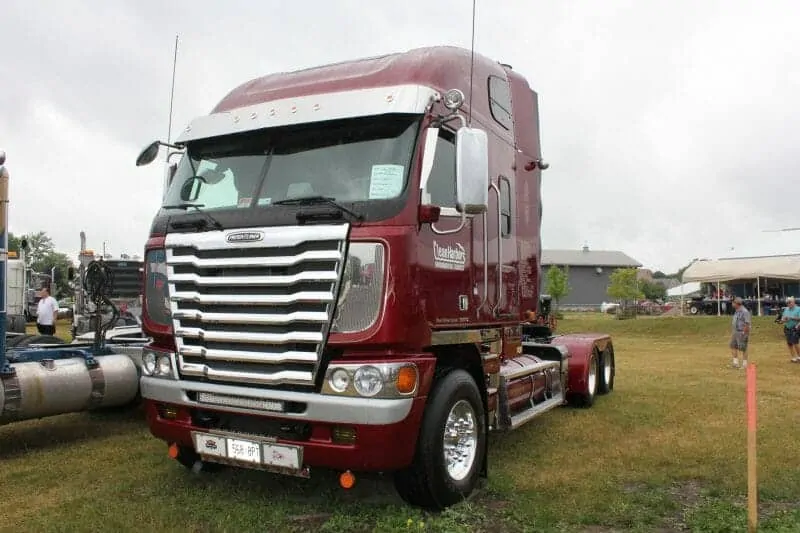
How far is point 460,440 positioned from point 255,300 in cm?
196

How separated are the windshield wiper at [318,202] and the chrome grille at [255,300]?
0.14 meters

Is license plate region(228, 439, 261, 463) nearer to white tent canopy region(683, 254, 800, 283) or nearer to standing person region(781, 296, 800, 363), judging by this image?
standing person region(781, 296, 800, 363)

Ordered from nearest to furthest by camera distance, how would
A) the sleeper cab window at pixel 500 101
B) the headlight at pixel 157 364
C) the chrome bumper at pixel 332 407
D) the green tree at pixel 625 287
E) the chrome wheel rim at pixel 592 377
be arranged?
the chrome bumper at pixel 332 407
the headlight at pixel 157 364
the sleeper cab window at pixel 500 101
the chrome wheel rim at pixel 592 377
the green tree at pixel 625 287

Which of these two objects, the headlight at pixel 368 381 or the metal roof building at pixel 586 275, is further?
the metal roof building at pixel 586 275

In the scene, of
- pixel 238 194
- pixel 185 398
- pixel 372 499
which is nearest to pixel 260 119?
pixel 238 194

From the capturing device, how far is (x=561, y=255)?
76.9 metres

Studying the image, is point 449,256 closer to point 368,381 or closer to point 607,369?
point 368,381

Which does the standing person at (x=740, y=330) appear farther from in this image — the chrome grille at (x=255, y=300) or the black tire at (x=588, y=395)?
the chrome grille at (x=255, y=300)

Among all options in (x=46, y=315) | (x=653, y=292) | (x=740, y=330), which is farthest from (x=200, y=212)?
(x=653, y=292)

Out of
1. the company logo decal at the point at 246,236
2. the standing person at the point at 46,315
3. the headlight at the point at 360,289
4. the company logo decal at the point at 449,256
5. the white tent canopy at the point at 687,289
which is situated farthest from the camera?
the white tent canopy at the point at 687,289

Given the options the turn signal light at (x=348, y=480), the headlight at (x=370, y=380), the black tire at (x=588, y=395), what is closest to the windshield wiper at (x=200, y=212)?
the headlight at (x=370, y=380)

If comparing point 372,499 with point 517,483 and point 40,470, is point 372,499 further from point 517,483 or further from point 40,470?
→ point 40,470

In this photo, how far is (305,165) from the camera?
210 inches

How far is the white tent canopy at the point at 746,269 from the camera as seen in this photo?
33.8 meters
